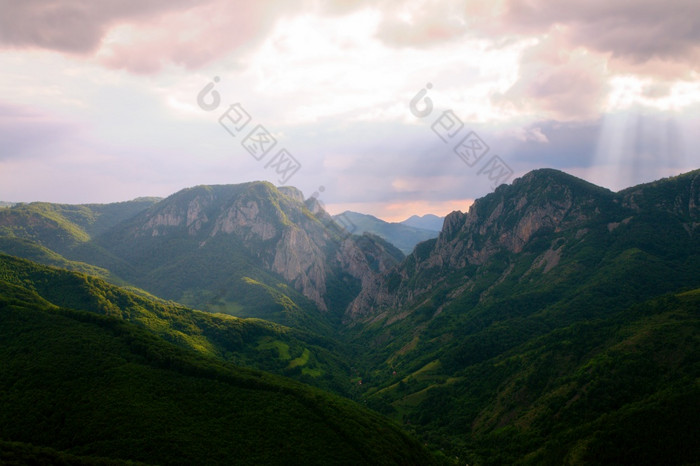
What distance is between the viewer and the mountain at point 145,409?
11225cm

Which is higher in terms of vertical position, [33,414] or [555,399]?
[33,414]

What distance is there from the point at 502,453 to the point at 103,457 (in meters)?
154

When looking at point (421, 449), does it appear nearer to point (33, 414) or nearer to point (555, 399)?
point (555, 399)

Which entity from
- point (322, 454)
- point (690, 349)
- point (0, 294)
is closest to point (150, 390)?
point (322, 454)

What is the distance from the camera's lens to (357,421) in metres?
155

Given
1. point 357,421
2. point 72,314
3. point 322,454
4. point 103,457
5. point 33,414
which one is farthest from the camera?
point 72,314

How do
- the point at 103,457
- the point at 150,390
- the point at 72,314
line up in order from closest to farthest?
the point at 103,457, the point at 150,390, the point at 72,314

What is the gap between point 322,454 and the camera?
4938 inches

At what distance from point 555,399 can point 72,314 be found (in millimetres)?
226799

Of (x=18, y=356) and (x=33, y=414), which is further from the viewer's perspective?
(x=18, y=356)

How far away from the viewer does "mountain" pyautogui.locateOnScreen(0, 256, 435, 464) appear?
112m

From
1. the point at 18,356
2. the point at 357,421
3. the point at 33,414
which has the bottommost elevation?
the point at 357,421

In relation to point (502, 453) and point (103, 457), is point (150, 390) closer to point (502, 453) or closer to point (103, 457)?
point (103, 457)

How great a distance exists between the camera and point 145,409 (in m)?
125
